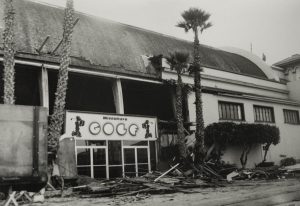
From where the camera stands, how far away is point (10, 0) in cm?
1513

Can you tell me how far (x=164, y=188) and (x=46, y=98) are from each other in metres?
8.24

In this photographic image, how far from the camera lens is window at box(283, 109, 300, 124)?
3032cm

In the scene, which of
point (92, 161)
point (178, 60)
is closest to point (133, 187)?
point (92, 161)

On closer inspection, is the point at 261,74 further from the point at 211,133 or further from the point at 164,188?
the point at 164,188

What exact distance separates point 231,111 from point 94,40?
11.2 meters

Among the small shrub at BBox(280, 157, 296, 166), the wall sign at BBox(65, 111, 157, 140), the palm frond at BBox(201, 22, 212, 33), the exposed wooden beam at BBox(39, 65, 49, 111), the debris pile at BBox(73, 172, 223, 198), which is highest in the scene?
the palm frond at BBox(201, 22, 212, 33)

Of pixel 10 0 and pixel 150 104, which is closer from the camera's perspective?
pixel 10 0

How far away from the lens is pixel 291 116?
102 ft

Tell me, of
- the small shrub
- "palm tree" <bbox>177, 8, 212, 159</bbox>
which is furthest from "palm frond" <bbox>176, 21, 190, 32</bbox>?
→ the small shrub

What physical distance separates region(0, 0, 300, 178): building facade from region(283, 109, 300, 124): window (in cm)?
9

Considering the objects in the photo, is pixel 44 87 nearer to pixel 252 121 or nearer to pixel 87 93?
pixel 87 93

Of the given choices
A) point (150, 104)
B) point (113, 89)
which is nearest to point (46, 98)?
point (113, 89)

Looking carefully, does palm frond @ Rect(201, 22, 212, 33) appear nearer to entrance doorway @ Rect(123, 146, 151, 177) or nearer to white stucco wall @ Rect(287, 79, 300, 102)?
entrance doorway @ Rect(123, 146, 151, 177)

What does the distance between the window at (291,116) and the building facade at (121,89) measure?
0.30ft
